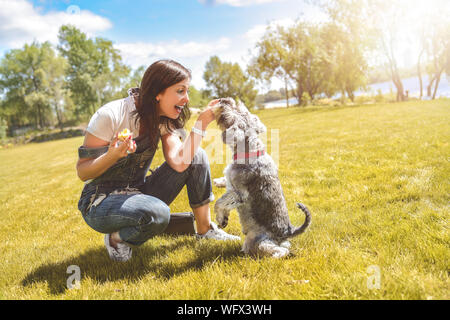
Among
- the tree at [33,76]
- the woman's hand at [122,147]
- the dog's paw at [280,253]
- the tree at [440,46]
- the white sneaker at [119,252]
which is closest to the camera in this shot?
the woman's hand at [122,147]

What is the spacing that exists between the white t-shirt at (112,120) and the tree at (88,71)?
4942cm

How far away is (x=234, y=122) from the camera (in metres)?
3.25

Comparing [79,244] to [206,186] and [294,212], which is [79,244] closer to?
[206,186]

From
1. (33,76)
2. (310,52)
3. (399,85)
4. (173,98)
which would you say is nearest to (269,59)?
(310,52)

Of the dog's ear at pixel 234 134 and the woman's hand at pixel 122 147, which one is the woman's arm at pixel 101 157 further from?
the dog's ear at pixel 234 134

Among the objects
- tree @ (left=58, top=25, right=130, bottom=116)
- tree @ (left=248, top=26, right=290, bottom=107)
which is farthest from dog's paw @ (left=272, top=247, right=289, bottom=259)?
tree @ (left=58, top=25, right=130, bottom=116)

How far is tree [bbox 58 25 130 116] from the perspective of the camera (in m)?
50.1

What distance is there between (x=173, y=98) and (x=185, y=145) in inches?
24.5

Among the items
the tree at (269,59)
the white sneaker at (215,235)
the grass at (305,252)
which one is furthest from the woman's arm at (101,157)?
the tree at (269,59)

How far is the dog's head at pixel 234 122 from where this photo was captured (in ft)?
10.5

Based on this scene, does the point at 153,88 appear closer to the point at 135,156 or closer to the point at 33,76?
the point at 135,156

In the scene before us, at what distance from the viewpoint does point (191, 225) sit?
4324 mm
